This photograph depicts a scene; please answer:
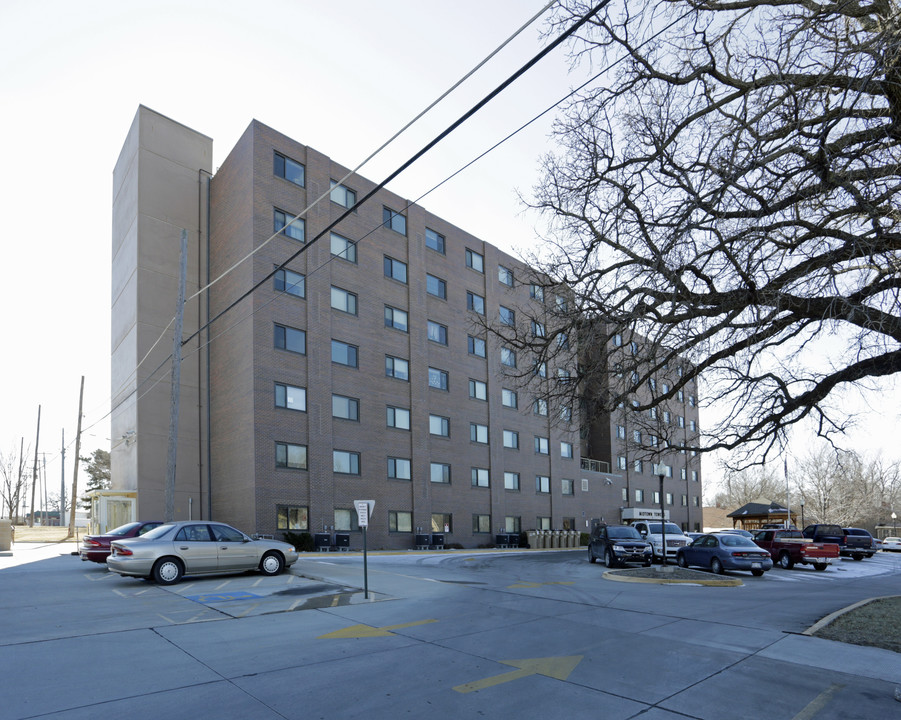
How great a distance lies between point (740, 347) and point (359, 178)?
30.6 metres

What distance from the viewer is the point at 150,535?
16.9 m

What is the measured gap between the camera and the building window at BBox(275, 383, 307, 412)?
32500 millimetres

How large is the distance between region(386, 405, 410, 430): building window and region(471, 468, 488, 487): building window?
6889 millimetres

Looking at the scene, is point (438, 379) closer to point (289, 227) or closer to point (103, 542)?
point (289, 227)

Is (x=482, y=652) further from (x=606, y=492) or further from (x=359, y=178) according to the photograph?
(x=606, y=492)

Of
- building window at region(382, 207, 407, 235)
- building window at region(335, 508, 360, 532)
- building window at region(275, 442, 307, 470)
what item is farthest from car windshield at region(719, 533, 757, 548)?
building window at region(382, 207, 407, 235)

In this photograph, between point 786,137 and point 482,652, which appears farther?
point 786,137

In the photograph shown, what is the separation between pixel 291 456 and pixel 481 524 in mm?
16006

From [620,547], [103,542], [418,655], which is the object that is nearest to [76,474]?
[103,542]

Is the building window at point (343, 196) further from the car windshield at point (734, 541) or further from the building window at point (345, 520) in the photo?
the car windshield at point (734, 541)

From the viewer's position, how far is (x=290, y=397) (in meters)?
33.0

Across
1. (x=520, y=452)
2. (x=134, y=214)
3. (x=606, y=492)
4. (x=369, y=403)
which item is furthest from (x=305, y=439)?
(x=606, y=492)

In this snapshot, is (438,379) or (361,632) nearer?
(361,632)

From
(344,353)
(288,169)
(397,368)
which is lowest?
(397,368)
